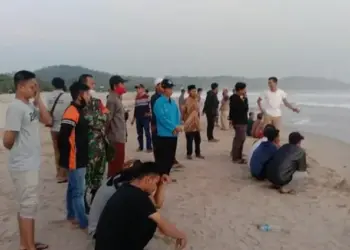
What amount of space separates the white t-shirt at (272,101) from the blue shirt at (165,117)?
2828 mm

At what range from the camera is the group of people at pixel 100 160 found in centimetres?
316

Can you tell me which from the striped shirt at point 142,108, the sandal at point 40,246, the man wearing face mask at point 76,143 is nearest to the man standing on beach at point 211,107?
the striped shirt at point 142,108

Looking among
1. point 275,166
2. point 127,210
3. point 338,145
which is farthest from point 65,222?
point 338,145

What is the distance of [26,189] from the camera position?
13.1ft

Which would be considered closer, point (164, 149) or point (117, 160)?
point (117, 160)

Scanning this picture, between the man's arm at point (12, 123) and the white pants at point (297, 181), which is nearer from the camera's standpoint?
the man's arm at point (12, 123)

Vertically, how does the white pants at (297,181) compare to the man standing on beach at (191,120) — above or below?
below

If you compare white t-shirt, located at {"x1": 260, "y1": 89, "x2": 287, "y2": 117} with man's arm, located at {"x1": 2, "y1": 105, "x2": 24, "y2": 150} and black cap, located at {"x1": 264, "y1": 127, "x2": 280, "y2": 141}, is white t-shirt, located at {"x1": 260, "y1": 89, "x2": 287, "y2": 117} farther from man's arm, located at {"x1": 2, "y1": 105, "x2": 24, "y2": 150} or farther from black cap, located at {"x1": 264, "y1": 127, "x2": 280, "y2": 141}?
man's arm, located at {"x1": 2, "y1": 105, "x2": 24, "y2": 150}

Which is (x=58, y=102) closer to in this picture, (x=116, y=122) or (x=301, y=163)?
(x=116, y=122)

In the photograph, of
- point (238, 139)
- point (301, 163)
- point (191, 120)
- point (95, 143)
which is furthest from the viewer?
point (191, 120)

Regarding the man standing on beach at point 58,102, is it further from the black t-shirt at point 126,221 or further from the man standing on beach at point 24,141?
the black t-shirt at point 126,221

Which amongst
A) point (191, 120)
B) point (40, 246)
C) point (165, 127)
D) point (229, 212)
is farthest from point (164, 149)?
point (40, 246)

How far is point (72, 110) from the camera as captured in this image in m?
4.48

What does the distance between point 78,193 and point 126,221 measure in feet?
5.49
